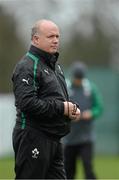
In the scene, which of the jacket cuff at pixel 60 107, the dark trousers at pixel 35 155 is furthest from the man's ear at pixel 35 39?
the dark trousers at pixel 35 155

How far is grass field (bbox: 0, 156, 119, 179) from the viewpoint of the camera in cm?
1564

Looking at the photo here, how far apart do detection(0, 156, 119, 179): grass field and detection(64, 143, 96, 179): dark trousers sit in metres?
2.20

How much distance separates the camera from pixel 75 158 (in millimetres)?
A: 13062

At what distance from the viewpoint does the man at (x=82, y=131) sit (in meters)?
13.0

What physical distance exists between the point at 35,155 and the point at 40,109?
503 mm

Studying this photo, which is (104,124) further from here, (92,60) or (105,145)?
(92,60)

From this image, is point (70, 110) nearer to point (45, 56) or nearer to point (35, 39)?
point (45, 56)

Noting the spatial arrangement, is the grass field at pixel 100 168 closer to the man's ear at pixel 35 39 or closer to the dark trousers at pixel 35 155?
the dark trousers at pixel 35 155

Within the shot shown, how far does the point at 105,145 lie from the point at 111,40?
18693mm

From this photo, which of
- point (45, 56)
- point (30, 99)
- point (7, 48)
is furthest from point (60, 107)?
point (7, 48)

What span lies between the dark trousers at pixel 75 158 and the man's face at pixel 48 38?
193 inches

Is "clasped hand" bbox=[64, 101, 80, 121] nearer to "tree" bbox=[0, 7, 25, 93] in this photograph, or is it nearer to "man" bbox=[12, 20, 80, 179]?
"man" bbox=[12, 20, 80, 179]

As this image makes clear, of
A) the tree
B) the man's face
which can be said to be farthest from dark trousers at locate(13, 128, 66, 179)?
the tree

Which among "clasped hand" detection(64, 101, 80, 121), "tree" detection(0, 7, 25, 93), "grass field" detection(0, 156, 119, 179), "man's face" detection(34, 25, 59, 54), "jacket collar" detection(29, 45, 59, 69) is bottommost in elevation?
"grass field" detection(0, 156, 119, 179)
